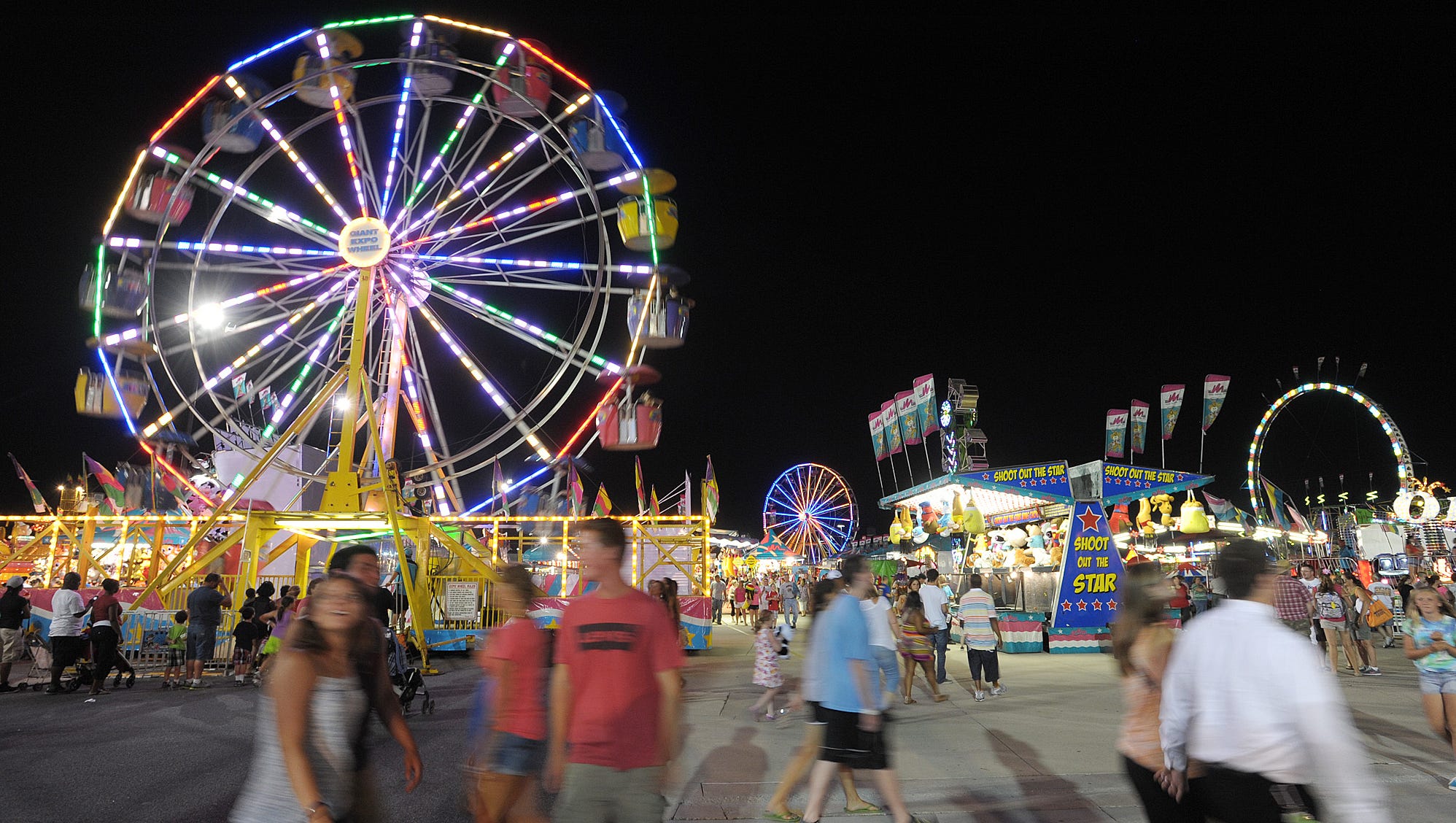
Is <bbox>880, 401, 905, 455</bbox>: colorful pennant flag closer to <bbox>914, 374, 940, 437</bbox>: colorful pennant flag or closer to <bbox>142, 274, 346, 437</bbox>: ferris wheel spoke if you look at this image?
<bbox>914, 374, 940, 437</bbox>: colorful pennant flag

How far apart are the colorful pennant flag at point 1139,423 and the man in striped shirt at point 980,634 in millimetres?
16515

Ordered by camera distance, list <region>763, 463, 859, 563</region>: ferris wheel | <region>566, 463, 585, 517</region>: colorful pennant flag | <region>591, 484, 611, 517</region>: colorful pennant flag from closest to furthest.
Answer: <region>566, 463, 585, 517</region>: colorful pennant flag < <region>591, 484, 611, 517</region>: colorful pennant flag < <region>763, 463, 859, 563</region>: ferris wheel

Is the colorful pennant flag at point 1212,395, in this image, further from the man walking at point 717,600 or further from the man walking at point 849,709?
the man walking at point 849,709

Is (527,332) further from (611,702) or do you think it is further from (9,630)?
(611,702)

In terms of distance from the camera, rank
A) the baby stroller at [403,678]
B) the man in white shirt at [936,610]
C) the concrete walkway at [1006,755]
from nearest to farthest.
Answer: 1. the concrete walkway at [1006,755]
2. the baby stroller at [403,678]
3. the man in white shirt at [936,610]

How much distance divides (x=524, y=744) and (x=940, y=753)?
4.40 m

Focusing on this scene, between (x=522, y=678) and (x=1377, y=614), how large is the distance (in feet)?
38.1

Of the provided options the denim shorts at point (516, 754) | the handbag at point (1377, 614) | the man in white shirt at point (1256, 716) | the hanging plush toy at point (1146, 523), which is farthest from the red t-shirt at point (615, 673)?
the hanging plush toy at point (1146, 523)

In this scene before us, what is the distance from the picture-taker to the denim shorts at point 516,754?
3.70 m

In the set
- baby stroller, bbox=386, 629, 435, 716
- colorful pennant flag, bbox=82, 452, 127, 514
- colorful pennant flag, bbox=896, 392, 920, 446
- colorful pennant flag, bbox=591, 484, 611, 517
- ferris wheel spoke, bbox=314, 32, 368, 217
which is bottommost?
baby stroller, bbox=386, 629, 435, 716

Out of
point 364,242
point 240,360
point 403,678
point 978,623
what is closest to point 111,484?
point 240,360

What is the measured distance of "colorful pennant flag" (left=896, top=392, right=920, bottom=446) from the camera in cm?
2511

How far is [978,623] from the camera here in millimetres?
10570

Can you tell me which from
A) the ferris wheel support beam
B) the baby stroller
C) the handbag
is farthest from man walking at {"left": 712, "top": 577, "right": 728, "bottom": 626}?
the baby stroller
